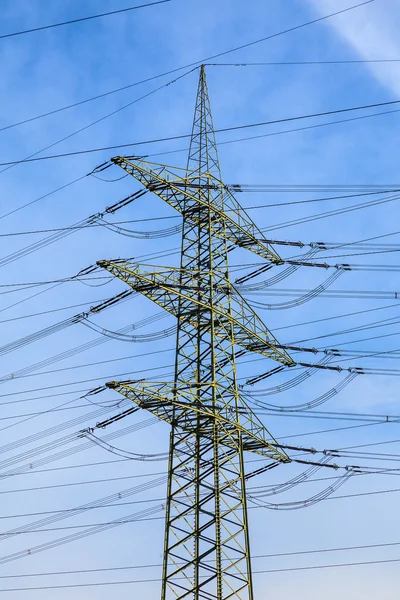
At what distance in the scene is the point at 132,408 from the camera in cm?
2847

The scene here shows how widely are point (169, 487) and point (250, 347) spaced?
25.5ft

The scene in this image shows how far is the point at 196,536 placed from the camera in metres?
26.2

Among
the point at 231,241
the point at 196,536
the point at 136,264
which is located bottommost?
the point at 196,536

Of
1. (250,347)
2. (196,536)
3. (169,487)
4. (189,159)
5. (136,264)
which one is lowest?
(196,536)

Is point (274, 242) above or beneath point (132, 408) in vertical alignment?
above

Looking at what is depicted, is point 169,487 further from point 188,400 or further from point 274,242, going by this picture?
point 274,242

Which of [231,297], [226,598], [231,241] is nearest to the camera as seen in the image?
[226,598]

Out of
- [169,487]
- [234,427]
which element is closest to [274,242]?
[234,427]

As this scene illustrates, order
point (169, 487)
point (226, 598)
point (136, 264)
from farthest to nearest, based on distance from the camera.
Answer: point (136, 264), point (169, 487), point (226, 598)

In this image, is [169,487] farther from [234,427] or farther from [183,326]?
[183,326]

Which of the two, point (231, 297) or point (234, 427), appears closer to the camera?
point (234, 427)

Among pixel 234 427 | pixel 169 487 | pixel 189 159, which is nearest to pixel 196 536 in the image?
pixel 169 487

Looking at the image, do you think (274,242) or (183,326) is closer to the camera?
(183,326)

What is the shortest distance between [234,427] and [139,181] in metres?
11.3
